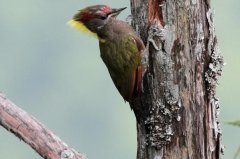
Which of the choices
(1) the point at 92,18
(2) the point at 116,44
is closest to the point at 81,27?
(1) the point at 92,18

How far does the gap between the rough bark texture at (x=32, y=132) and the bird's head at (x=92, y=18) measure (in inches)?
39.3

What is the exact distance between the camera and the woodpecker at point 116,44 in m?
3.18

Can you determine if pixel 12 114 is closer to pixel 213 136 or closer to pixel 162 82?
pixel 162 82

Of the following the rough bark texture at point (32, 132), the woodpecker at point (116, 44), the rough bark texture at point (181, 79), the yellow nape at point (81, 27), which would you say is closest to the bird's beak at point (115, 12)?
the woodpecker at point (116, 44)

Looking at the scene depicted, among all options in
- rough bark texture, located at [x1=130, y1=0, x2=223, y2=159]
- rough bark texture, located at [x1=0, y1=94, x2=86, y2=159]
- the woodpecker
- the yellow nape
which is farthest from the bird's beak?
rough bark texture, located at [x1=0, y1=94, x2=86, y2=159]

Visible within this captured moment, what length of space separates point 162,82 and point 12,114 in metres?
0.81

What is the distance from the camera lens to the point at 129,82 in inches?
126

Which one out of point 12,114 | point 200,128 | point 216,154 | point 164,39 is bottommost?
point 216,154

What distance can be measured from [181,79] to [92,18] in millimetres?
1050

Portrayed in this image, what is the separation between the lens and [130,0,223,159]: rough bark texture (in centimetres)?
272

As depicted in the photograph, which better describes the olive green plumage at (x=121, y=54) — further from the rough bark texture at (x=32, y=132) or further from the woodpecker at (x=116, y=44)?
the rough bark texture at (x=32, y=132)

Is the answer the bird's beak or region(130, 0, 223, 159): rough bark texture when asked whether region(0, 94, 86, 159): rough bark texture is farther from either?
the bird's beak

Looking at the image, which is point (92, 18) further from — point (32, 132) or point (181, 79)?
point (32, 132)

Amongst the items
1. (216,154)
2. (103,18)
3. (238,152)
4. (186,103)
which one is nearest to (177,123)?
(186,103)
